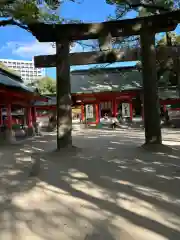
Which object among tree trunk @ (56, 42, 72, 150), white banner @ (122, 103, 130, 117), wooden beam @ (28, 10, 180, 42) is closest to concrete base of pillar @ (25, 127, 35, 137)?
white banner @ (122, 103, 130, 117)

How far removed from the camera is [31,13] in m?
7.96

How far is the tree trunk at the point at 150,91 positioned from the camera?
901 centimetres

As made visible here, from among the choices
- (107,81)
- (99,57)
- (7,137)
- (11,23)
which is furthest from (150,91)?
(107,81)

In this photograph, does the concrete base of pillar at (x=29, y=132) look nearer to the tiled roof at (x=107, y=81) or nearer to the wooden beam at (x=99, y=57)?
the tiled roof at (x=107, y=81)

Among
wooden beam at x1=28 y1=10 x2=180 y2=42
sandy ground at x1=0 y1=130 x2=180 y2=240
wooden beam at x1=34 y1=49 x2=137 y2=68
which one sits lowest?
sandy ground at x1=0 y1=130 x2=180 y2=240

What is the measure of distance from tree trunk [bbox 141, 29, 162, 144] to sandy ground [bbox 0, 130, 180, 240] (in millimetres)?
1094

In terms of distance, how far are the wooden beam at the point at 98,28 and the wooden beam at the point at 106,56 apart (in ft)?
2.31

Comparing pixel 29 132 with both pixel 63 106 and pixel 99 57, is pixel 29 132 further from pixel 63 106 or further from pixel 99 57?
pixel 63 106

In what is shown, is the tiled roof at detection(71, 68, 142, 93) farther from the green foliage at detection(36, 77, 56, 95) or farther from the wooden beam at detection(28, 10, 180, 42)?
the green foliage at detection(36, 77, 56, 95)

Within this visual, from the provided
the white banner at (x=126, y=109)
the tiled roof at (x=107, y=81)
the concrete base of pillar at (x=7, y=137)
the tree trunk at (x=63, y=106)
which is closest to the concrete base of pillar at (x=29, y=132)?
the concrete base of pillar at (x=7, y=137)

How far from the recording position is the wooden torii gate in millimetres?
8984

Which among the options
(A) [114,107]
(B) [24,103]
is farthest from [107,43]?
(A) [114,107]

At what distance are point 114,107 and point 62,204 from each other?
819 inches

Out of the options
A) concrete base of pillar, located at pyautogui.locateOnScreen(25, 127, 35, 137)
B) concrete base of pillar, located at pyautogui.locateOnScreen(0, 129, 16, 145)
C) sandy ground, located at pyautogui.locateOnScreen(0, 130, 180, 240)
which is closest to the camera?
sandy ground, located at pyautogui.locateOnScreen(0, 130, 180, 240)
